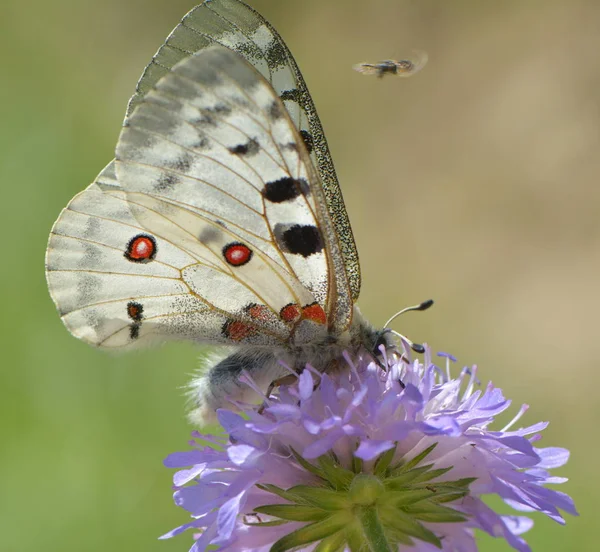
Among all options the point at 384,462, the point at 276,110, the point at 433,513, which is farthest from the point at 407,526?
the point at 276,110

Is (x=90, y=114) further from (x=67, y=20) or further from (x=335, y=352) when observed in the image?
(x=335, y=352)

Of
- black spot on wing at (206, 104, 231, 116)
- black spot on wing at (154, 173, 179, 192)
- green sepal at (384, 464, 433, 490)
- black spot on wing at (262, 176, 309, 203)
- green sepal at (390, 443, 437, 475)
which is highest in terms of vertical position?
black spot on wing at (206, 104, 231, 116)

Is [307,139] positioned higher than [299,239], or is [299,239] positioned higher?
[307,139]

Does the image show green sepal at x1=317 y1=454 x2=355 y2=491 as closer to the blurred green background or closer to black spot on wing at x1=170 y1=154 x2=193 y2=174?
black spot on wing at x1=170 y1=154 x2=193 y2=174

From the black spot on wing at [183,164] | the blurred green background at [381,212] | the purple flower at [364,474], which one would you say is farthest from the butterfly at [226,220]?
the blurred green background at [381,212]

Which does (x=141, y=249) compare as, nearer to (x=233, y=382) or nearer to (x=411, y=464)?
(x=233, y=382)

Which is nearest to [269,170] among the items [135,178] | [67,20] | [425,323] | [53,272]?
[135,178]

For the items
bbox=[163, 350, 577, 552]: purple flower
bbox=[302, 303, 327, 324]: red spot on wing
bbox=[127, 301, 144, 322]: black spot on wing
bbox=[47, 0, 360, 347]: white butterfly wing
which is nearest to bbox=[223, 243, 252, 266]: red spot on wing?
bbox=[47, 0, 360, 347]: white butterfly wing
